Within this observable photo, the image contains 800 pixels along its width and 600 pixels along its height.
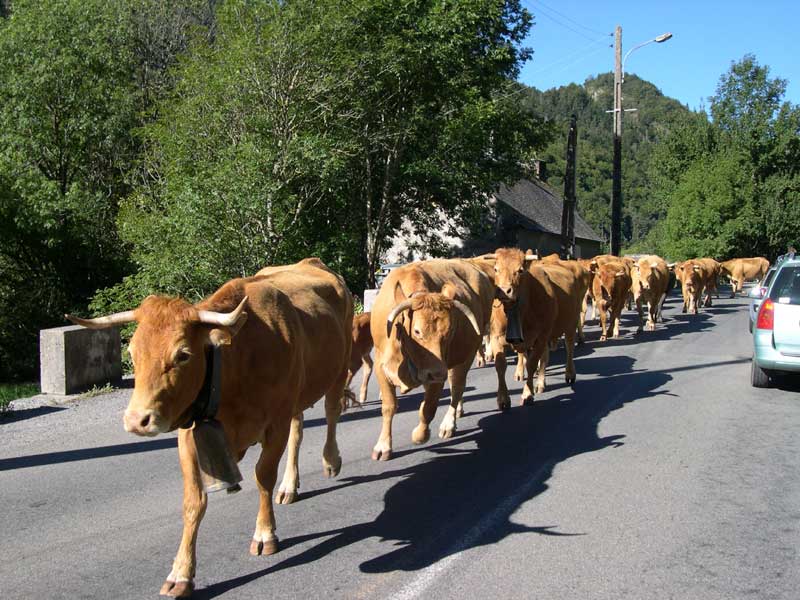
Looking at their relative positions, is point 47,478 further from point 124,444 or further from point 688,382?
point 688,382

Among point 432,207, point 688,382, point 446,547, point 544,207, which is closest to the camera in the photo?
point 446,547

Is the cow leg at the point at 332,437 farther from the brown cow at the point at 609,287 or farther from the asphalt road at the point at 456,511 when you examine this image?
the brown cow at the point at 609,287

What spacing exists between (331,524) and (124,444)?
3386 mm

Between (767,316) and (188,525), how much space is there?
30.2 feet

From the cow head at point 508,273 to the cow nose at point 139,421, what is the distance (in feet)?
20.8

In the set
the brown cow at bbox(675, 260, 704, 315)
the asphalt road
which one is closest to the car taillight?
the asphalt road

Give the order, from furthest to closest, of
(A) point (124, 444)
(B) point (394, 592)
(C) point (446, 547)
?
1. (A) point (124, 444)
2. (C) point (446, 547)
3. (B) point (394, 592)

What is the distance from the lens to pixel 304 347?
5336 millimetres

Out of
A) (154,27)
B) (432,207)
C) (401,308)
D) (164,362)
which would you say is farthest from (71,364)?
(154,27)

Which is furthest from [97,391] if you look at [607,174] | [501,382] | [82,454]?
[607,174]

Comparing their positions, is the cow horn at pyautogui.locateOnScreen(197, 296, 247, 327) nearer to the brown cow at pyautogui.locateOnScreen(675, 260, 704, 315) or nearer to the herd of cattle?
the herd of cattle

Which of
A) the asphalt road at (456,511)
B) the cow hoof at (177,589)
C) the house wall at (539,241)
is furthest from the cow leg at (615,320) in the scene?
the house wall at (539,241)

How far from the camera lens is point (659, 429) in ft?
27.4

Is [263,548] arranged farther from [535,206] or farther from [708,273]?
[535,206]
